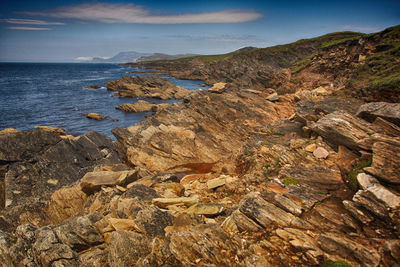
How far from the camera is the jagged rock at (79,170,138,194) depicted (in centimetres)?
1922

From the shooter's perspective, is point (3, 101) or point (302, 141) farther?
point (3, 101)

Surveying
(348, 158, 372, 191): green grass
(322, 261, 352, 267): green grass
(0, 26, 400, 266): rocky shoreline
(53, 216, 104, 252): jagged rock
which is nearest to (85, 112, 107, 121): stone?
(0, 26, 400, 266): rocky shoreline

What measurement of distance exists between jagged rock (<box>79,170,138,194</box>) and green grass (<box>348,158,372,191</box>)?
17.6m

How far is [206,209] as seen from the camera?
15023 mm

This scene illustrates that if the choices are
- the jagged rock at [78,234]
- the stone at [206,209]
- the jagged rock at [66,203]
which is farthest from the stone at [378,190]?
the jagged rock at [66,203]

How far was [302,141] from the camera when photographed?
20.3m

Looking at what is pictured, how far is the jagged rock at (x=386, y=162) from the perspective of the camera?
11082 mm

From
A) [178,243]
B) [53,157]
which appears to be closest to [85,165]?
[53,157]

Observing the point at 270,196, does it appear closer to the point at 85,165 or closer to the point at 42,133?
the point at 85,165

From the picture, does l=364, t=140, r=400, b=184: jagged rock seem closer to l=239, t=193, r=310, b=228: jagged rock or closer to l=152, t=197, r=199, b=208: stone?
l=239, t=193, r=310, b=228: jagged rock

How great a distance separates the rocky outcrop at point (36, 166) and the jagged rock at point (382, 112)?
27810 mm

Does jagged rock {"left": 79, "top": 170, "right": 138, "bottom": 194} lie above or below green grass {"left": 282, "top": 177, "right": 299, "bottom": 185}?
below

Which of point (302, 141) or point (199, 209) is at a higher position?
point (302, 141)

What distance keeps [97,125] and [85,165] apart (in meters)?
30.5
